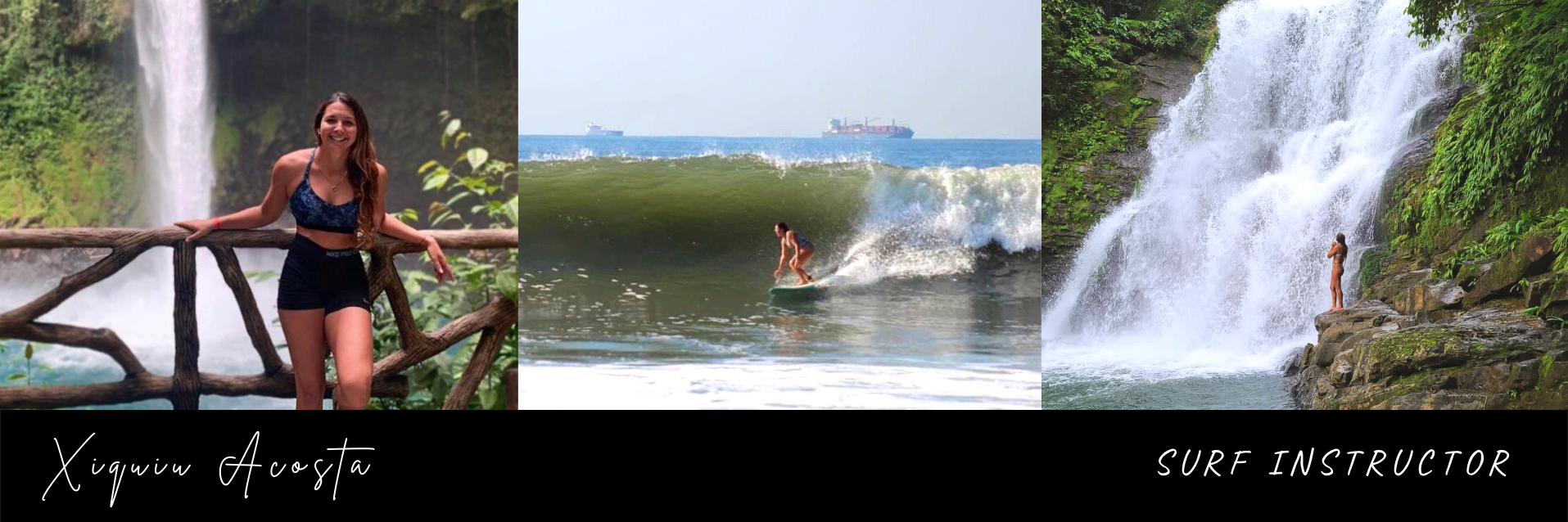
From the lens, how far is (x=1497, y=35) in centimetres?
555

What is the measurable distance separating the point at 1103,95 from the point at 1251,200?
2.38 ft

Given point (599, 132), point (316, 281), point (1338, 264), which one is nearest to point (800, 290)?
point (599, 132)

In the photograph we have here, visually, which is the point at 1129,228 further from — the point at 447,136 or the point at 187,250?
the point at 187,250

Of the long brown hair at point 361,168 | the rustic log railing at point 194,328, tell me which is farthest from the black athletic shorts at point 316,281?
the rustic log railing at point 194,328

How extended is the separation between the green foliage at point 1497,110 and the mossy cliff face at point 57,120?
17.2ft

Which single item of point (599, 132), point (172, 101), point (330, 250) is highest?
point (172, 101)

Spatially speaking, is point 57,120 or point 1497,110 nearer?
point 1497,110

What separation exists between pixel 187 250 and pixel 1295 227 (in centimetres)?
437

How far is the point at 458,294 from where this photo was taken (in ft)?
19.0

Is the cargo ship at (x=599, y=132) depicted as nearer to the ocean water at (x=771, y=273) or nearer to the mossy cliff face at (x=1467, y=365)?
the ocean water at (x=771, y=273)

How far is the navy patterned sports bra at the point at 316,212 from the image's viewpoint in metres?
5.05

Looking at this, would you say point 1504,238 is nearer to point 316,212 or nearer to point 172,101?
point 316,212

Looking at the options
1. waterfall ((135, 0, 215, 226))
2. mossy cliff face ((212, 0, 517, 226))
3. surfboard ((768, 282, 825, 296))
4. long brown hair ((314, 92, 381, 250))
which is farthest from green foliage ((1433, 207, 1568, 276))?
waterfall ((135, 0, 215, 226))
